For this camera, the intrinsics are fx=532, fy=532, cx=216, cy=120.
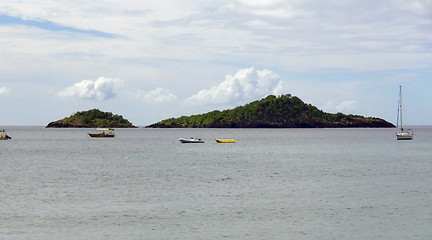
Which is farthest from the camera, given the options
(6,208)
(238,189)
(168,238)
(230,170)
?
(230,170)

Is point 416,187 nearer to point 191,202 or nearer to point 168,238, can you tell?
point 191,202

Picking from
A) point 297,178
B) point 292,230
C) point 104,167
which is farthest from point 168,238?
point 104,167

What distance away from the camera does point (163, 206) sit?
49031mm

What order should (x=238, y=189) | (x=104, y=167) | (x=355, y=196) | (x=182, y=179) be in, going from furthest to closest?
1. (x=104, y=167)
2. (x=182, y=179)
3. (x=238, y=189)
4. (x=355, y=196)

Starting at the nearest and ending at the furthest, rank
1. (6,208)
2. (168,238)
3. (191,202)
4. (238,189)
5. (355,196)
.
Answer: (168,238) → (6,208) → (191,202) → (355,196) → (238,189)

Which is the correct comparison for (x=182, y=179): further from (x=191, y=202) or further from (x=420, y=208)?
(x=420, y=208)

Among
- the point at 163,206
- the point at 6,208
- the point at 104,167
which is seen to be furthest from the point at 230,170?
the point at 6,208

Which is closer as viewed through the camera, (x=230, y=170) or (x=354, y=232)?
(x=354, y=232)

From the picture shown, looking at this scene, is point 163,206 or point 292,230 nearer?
point 292,230

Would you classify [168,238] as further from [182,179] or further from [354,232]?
[182,179]

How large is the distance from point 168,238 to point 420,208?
79.9 feet

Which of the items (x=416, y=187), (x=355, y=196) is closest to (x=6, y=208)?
(x=355, y=196)

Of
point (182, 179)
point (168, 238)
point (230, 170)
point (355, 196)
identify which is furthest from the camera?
point (230, 170)

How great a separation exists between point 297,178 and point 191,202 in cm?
2704
